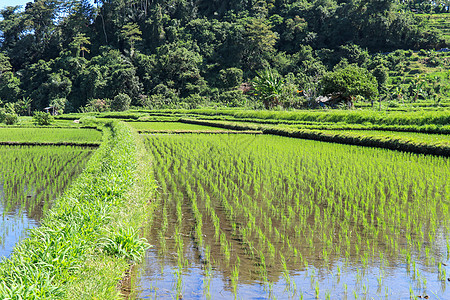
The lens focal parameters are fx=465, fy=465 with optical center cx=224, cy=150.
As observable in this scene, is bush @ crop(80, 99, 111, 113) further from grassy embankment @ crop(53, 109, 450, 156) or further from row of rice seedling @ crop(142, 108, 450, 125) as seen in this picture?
grassy embankment @ crop(53, 109, 450, 156)

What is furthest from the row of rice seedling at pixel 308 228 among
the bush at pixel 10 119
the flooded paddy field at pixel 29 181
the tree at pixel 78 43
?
the tree at pixel 78 43

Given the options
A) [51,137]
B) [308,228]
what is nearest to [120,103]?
[51,137]

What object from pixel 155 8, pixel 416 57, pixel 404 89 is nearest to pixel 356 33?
pixel 416 57

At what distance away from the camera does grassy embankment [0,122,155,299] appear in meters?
2.77

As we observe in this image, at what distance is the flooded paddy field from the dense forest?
99.8 feet

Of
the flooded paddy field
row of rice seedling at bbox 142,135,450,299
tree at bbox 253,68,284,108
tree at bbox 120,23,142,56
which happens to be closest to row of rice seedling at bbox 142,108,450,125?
tree at bbox 253,68,284,108

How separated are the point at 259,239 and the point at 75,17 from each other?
67024mm

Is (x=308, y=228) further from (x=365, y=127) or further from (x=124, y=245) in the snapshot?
(x=365, y=127)

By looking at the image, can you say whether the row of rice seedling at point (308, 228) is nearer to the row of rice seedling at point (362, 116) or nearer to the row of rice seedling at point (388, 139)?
the row of rice seedling at point (388, 139)

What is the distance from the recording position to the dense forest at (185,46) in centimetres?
5041

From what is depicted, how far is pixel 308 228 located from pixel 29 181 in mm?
5607

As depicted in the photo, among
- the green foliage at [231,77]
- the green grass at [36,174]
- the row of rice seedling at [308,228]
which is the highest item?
the green foliage at [231,77]

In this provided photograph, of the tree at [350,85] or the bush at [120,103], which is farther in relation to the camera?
the bush at [120,103]

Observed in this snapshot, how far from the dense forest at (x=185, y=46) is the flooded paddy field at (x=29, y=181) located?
30.4 m
